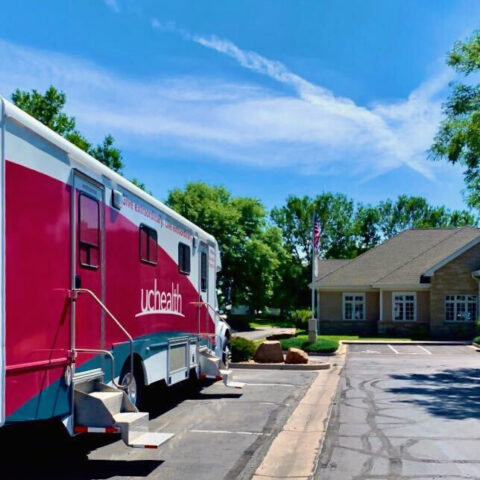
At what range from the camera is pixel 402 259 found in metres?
40.1

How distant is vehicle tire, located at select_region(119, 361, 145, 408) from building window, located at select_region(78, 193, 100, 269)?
1.60 m

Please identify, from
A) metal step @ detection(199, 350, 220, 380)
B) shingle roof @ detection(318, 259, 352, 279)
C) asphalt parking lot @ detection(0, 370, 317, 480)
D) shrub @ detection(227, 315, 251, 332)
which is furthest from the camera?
shrub @ detection(227, 315, 251, 332)

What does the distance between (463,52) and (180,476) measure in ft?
63.2

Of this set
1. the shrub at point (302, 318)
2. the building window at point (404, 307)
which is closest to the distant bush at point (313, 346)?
the building window at point (404, 307)

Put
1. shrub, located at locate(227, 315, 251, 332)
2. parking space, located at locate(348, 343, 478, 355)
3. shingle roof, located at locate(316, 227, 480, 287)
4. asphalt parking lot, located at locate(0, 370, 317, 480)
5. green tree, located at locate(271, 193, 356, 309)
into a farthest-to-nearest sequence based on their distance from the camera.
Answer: green tree, located at locate(271, 193, 356, 309) < shrub, located at locate(227, 315, 251, 332) < shingle roof, located at locate(316, 227, 480, 287) < parking space, located at locate(348, 343, 478, 355) < asphalt parking lot, located at locate(0, 370, 317, 480)

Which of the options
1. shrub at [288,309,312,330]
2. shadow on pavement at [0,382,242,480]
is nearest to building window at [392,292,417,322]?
shrub at [288,309,312,330]

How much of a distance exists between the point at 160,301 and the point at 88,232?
288 centimetres

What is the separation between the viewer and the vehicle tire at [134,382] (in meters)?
7.86

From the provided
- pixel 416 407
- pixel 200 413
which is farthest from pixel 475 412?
pixel 200 413

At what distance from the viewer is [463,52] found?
21.5 m

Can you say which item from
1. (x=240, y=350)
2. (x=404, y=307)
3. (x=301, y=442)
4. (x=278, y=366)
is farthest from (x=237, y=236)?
(x=301, y=442)

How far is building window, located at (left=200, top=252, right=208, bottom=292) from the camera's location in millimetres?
12458

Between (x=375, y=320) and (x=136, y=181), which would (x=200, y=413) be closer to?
(x=375, y=320)

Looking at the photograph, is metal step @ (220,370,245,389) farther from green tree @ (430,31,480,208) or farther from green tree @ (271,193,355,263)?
green tree @ (271,193,355,263)
